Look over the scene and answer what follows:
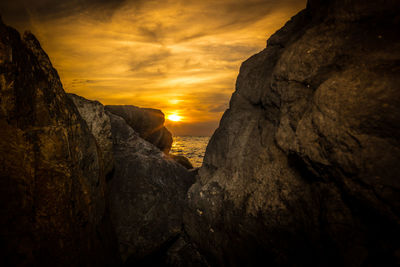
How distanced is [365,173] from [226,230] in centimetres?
230

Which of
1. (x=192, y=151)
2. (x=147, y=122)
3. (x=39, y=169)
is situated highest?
(x=147, y=122)

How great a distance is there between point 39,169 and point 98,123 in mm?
2167

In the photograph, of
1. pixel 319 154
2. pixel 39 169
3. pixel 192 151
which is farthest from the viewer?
pixel 192 151

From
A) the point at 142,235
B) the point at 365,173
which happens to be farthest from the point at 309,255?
the point at 142,235

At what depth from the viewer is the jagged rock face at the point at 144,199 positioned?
3720mm

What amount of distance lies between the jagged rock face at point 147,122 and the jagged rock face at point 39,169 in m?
7.37

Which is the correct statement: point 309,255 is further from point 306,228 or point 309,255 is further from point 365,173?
point 365,173

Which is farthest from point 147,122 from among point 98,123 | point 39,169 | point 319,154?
point 319,154

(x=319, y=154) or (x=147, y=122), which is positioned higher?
(x=147, y=122)

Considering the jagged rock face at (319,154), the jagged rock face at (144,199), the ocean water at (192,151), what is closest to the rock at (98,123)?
the jagged rock face at (144,199)

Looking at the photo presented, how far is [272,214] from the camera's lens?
2.69 metres

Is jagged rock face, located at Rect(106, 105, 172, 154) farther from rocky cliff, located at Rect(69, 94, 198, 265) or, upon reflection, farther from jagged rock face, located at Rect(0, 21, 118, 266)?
jagged rock face, located at Rect(0, 21, 118, 266)

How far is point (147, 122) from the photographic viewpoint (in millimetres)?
12375

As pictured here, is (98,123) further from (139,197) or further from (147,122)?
(147,122)
